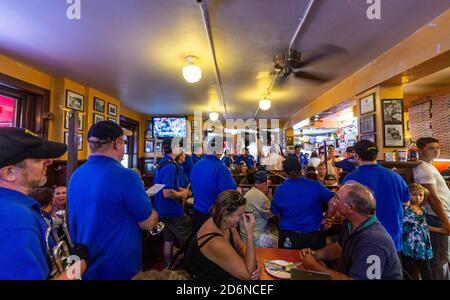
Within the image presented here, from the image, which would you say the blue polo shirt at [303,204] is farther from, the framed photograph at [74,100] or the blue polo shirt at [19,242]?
the framed photograph at [74,100]

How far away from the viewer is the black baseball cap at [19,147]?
0.83 meters

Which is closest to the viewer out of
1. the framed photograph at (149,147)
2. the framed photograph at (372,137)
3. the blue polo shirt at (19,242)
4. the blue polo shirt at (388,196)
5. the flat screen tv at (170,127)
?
the blue polo shirt at (19,242)

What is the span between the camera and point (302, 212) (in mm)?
2107

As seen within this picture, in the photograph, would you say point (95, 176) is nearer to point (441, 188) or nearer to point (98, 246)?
point (98, 246)

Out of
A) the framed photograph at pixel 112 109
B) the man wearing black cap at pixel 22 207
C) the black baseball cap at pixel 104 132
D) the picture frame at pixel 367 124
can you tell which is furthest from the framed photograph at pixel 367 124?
the framed photograph at pixel 112 109

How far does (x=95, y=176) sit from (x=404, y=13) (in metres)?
2.96

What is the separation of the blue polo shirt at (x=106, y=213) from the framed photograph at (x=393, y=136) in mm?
3525

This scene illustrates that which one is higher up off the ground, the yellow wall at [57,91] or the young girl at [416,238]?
the yellow wall at [57,91]

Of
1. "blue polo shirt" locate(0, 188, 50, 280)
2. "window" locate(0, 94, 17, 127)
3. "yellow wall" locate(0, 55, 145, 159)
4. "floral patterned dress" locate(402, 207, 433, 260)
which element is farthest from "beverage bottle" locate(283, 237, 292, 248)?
"window" locate(0, 94, 17, 127)

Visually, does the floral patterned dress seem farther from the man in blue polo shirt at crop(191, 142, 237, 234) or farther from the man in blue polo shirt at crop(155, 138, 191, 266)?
the man in blue polo shirt at crop(155, 138, 191, 266)

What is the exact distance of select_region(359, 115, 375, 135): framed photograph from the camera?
3.63m

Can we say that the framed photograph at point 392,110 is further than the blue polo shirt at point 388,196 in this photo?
Yes

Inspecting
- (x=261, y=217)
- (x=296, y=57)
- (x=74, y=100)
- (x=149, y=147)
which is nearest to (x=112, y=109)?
(x=74, y=100)

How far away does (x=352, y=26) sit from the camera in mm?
2428
